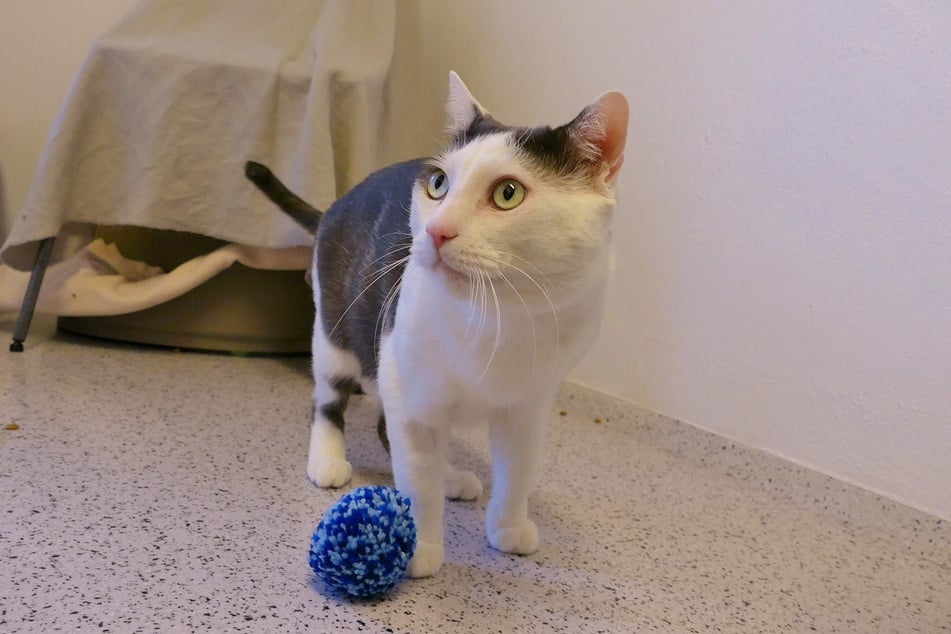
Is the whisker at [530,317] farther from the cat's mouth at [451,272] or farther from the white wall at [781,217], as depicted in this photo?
the white wall at [781,217]

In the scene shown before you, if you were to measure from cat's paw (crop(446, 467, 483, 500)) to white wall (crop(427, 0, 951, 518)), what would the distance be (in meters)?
0.56

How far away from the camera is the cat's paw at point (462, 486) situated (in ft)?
4.09

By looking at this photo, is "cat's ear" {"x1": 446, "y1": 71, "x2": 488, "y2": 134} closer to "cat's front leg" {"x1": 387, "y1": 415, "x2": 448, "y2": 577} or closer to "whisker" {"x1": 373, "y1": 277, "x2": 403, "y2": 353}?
"whisker" {"x1": 373, "y1": 277, "x2": 403, "y2": 353}

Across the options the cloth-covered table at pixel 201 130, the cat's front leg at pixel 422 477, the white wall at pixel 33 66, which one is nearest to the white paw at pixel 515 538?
the cat's front leg at pixel 422 477

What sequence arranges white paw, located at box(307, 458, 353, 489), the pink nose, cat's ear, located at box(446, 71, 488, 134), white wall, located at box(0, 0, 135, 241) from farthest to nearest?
white wall, located at box(0, 0, 135, 241)
white paw, located at box(307, 458, 353, 489)
cat's ear, located at box(446, 71, 488, 134)
the pink nose

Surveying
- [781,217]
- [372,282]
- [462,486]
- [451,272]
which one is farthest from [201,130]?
[781,217]

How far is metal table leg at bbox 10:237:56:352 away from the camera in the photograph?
166 cm

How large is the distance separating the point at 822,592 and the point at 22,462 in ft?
3.88

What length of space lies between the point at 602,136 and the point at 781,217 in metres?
0.68

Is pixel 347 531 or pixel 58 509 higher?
pixel 347 531

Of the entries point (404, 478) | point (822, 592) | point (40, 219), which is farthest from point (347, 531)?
point (40, 219)

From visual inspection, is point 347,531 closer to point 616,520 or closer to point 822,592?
point 616,520

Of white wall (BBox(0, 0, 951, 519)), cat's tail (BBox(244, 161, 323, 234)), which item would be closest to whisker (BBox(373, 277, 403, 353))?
cat's tail (BBox(244, 161, 323, 234))

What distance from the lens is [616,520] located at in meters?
1.23
